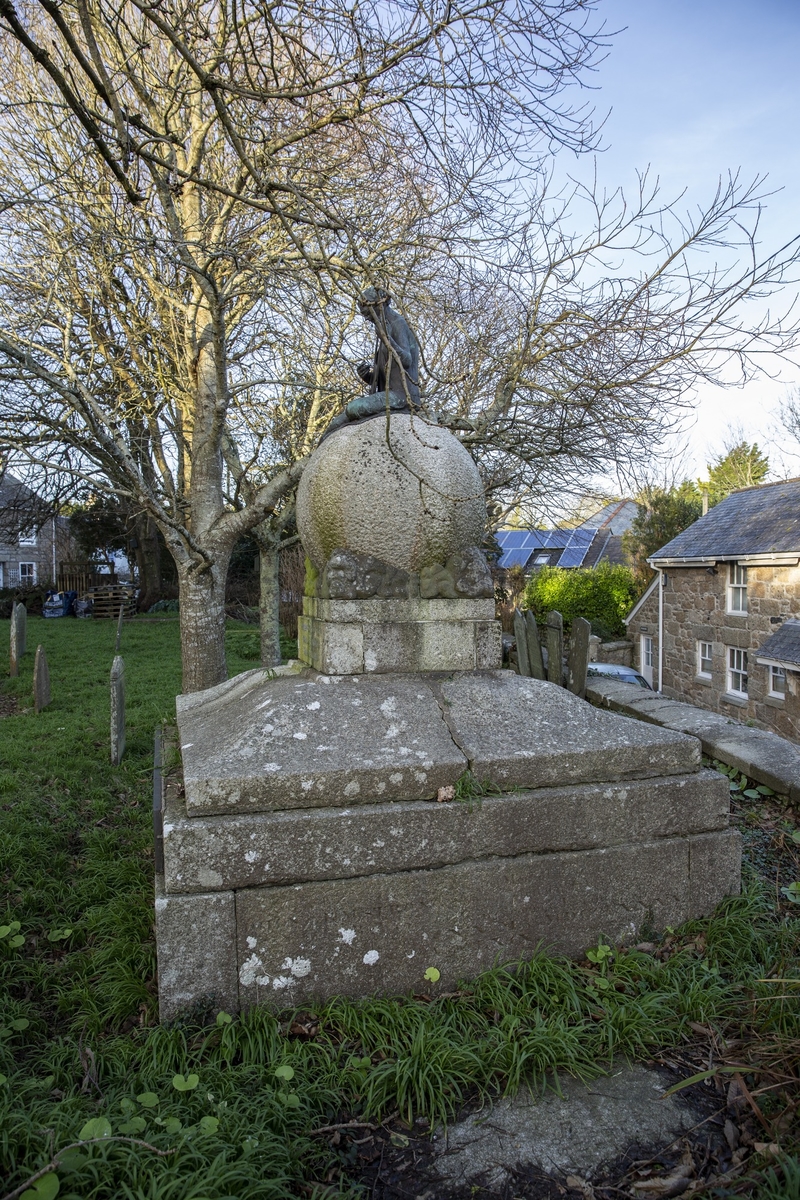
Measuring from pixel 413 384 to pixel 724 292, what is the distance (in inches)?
127

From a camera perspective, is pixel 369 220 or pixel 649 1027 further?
pixel 369 220

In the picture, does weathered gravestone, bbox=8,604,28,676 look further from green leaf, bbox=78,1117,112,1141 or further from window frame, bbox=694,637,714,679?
window frame, bbox=694,637,714,679

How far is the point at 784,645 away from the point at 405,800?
10.6m

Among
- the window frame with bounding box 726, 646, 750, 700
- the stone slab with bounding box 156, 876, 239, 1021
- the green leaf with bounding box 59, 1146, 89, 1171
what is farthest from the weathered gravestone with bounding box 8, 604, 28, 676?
the window frame with bounding box 726, 646, 750, 700

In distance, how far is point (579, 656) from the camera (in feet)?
22.5

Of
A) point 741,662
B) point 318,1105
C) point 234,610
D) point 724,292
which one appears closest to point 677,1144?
point 318,1105

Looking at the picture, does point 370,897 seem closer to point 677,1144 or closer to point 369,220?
point 677,1144

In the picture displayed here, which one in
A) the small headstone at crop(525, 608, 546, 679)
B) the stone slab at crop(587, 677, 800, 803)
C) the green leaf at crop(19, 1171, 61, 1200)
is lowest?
the green leaf at crop(19, 1171, 61, 1200)

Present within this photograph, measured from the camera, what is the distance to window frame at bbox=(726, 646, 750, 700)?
1400 cm

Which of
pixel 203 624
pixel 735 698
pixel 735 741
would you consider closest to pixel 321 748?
pixel 735 741

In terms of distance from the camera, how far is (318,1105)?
233cm

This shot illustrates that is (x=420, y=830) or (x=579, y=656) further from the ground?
(x=579, y=656)

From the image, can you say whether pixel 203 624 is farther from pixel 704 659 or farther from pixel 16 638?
Answer: pixel 704 659

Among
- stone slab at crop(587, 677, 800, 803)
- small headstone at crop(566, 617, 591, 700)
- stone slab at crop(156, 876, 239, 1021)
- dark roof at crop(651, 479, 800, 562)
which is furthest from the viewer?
dark roof at crop(651, 479, 800, 562)
